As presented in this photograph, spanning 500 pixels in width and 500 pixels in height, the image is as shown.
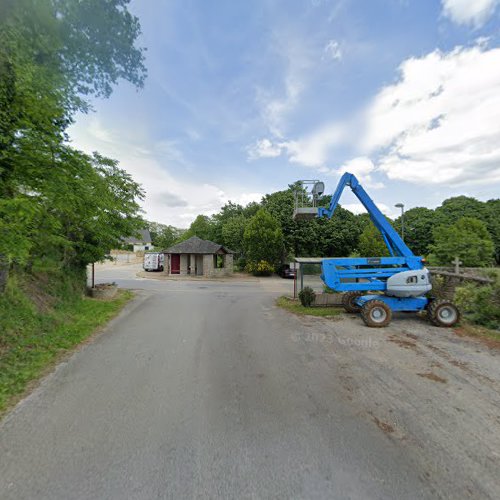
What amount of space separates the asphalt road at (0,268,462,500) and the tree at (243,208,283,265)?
68.6 ft

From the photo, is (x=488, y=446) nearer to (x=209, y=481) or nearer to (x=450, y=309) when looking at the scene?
(x=209, y=481)

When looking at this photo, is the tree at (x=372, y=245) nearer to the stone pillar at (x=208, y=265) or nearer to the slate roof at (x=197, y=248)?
the slate roof at (x=197, y=248)

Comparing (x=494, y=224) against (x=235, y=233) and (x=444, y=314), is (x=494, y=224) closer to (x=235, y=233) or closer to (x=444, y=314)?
(x=235, y=233)

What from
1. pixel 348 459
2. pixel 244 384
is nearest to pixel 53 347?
pixel 244 384

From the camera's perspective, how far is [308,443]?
2863mm

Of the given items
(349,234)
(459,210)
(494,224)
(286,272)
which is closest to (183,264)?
(286,272)

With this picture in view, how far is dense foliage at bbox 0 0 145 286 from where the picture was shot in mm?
3895

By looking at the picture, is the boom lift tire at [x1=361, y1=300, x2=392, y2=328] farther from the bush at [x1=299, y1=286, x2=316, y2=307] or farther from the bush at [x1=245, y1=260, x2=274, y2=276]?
the bush at [x1=245, y1=260, x2=274, y2=276]

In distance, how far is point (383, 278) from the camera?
8680mm

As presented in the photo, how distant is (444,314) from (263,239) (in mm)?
19160

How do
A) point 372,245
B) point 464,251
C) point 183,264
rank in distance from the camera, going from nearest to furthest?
1. point 464,251
2. point 372,245
3. point 183,264

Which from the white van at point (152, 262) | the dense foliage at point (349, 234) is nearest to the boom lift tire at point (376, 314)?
the dense foliage at point (349, 234)

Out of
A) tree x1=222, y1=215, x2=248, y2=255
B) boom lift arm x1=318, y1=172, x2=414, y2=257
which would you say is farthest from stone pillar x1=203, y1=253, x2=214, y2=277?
boom lift arm x1=318, y1=172, x2=414, y2=257

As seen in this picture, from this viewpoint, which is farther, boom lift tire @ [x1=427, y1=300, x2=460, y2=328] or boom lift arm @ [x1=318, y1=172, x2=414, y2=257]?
boom lift arm @ [x1=318, y1=172, x2=414, y2=257]
